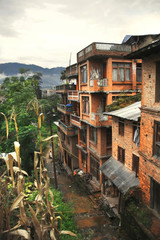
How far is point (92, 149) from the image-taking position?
811 inches

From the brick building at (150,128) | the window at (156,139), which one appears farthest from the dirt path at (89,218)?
the window at (156,139)

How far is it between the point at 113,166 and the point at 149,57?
959 cm

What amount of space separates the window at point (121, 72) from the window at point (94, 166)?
9.49m

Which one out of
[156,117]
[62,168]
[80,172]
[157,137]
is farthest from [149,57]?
[62,168]

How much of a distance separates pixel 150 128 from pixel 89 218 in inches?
410

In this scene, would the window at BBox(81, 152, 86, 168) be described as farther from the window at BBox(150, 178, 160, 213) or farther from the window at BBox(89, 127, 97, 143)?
the window at BBox(150, 178, 160, 213)

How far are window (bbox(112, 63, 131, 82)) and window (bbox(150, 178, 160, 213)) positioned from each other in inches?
458

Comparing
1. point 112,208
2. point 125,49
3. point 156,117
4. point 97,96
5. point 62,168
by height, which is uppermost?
point 125,49

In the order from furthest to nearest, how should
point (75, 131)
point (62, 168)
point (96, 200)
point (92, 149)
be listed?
1. point (62, 168)
2. point (75, 131)
3. point (92, 149)
4. point (96, 200)

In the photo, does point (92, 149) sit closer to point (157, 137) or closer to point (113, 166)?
point (113, 166)

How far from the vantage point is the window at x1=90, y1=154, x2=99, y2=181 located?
2011 centimetres

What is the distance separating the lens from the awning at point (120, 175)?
39.4ft

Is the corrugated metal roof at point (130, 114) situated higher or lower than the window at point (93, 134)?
higher

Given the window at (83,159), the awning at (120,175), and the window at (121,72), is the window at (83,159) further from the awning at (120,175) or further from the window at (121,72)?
the window at (121,72)
